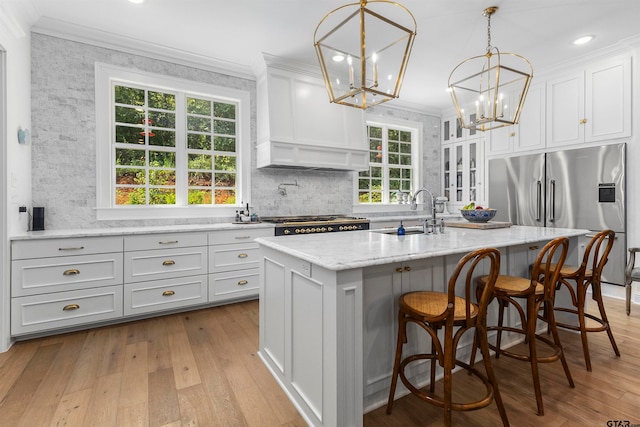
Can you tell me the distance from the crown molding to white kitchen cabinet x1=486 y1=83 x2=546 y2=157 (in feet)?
12.4

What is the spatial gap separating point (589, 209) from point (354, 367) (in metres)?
3.96

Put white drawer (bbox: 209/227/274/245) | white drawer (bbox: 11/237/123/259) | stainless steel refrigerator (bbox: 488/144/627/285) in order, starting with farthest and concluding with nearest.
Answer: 1. stainless steel refrigerator (bbox: 488/144/627/285)
2. white drawer (bbox: 209/227/274/245)
3. white drawer (bbox: 11/237/123/259)

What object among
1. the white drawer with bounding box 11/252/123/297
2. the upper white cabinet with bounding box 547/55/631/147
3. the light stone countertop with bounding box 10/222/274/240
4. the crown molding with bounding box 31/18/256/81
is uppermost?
the crown molding with bounding box 31/18/256/81

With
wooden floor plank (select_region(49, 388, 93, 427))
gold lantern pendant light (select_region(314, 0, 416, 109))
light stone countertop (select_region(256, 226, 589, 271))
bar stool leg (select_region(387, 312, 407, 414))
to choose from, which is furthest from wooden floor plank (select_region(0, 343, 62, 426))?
gold lantern pendant light (select_region(314, 0, 416, 109))

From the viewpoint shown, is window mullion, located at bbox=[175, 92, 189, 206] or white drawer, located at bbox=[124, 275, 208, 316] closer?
white drawer, located at bbox=[124, 275, 208, 316]

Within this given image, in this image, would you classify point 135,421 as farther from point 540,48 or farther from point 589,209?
point 540,48

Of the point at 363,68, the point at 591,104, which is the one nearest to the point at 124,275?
the point at 363,68

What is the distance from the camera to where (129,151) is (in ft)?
12.3

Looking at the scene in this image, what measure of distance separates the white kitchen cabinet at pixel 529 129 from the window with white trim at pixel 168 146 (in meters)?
3.79

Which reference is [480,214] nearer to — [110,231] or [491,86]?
[491,86]

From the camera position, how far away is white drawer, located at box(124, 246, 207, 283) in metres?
3.14

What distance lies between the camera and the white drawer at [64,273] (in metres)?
2.70

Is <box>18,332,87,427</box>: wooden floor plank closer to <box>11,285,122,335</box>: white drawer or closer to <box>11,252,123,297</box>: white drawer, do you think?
<box>11,285,122,335</box>: white drawer

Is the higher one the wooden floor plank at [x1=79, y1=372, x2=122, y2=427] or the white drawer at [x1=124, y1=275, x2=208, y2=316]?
the white drawer at [x1=124, y1=275, x2=208, y2=316]
